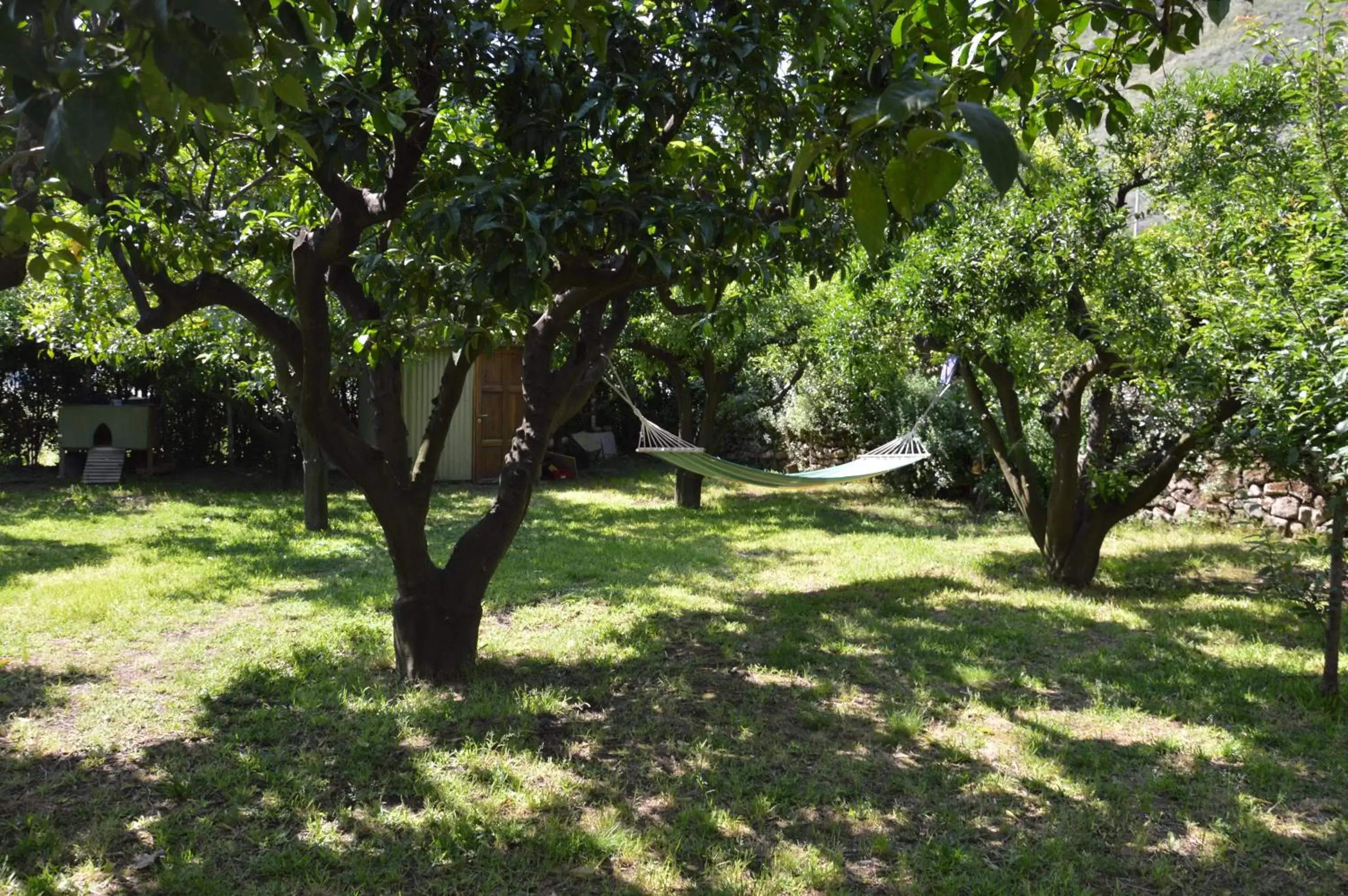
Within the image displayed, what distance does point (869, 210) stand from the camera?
2.68ft

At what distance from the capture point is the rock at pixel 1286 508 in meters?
6.85

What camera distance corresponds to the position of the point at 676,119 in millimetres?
3211

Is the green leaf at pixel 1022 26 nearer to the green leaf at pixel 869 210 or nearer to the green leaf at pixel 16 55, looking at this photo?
the green leaf at pixel 869 210

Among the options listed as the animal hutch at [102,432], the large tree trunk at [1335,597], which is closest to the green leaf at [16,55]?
the large tree trunk at [1335,597]

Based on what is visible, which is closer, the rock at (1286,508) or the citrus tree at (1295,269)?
the citrus tree at (1295,269)

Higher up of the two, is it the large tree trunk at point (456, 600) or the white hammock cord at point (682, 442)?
the white hammock cord at point (682, 442)

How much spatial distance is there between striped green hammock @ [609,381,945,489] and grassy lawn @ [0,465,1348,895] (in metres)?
0.77

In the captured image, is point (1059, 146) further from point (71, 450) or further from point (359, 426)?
point (71, 450)

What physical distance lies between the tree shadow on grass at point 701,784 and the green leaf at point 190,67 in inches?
73.4

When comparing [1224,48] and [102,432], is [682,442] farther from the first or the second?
[1224,48]

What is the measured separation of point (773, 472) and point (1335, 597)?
3.77m

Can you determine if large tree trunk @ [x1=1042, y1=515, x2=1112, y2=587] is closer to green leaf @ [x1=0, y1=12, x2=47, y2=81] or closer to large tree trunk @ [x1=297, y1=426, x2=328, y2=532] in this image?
large tree trunk @ [x1=297, y1=426, x2=328, y2=532]

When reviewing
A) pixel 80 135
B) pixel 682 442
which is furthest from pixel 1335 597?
pixel 682 442

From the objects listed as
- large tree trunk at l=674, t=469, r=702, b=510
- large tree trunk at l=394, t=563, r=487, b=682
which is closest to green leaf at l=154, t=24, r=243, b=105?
large tree trunk at l=394, t=563, r=487, b=682
